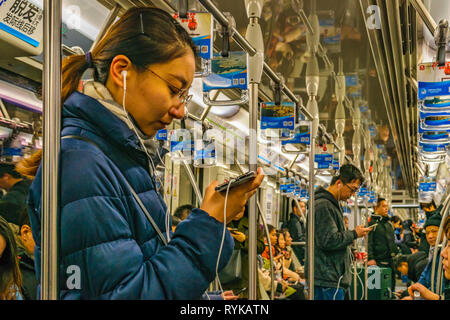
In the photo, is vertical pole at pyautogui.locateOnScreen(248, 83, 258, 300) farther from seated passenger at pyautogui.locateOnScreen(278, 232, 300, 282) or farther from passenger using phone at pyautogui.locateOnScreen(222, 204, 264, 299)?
seated passenger at pyautogui.locateOnScreen(278, 232, 300, 282)

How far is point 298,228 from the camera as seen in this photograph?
11.6 ft

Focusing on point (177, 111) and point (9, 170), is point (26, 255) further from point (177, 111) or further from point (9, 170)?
point (177, 111)

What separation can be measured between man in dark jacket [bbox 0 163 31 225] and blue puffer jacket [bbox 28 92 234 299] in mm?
65

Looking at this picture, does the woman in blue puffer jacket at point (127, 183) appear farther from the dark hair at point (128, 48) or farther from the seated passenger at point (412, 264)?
the seated passenger at point (412, 264)

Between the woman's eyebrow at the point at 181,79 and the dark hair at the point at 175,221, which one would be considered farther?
the dark hair at the point at 175,221

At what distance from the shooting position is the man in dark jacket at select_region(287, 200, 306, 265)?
346 centimetres

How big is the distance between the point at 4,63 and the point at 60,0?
0.94 feet

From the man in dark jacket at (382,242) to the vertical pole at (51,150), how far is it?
1.93 meters

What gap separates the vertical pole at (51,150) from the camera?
5.59 feet

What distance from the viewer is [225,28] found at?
230 cm

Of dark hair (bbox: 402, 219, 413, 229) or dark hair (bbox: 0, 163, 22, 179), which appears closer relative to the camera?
dark hair (bbox: 0, 163, 22, 179)

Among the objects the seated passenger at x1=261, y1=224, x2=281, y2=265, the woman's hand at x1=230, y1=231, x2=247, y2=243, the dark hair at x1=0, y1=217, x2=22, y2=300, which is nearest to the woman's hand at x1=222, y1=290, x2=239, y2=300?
the woman's hand at x1=230, y1=231, x2=247, y2=243

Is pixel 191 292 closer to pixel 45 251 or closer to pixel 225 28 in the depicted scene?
pixel 45 251

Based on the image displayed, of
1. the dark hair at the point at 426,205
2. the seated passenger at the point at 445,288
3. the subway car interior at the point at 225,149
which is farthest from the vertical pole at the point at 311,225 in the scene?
the seated passenger at the point at 445,288
